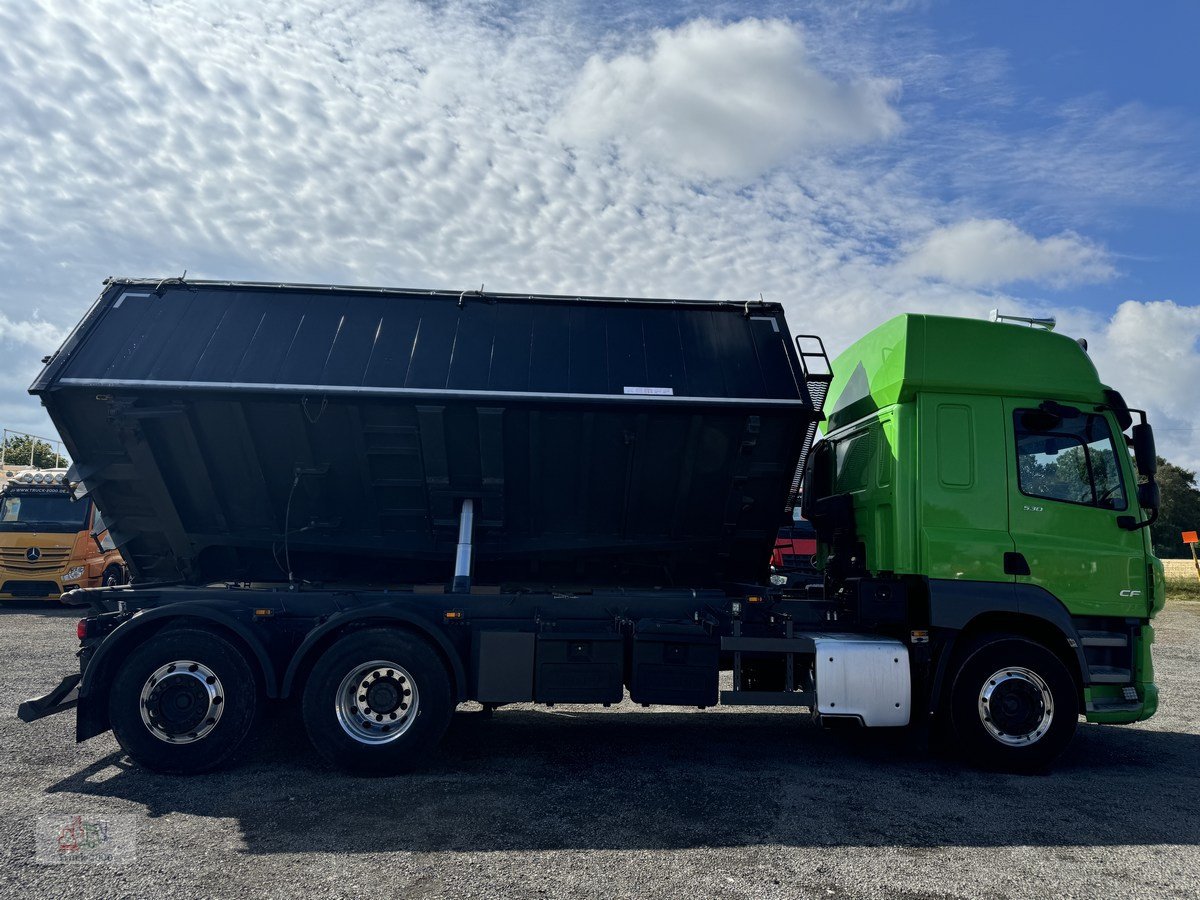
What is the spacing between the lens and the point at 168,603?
652cm

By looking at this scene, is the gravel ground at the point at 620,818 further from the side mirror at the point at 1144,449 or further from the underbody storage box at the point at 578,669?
the side mirror at the point at 1144,449

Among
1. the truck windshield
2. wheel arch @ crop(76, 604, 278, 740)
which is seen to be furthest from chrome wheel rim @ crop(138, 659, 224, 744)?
the truck windshield

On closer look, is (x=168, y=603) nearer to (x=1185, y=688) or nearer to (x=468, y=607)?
(x=468, y=607)

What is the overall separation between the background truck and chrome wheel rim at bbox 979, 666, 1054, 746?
0.08ft

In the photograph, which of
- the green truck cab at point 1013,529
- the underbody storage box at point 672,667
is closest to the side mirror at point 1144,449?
the green truck cab at point 1013,529

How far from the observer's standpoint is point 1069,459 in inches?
278

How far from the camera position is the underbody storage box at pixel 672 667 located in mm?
6695

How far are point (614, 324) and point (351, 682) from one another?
3.61 metres

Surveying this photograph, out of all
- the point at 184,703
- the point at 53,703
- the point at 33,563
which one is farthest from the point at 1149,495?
the point at 33,563

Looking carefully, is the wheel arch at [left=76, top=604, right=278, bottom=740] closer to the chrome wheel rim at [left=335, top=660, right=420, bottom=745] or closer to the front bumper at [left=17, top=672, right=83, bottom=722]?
the front bumper at [left=17, top=672, right=83, bottom=722]

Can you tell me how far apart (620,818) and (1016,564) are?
386 cm

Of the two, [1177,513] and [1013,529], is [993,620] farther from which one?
[1177,513]

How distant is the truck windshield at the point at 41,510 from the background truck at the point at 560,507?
1154cm

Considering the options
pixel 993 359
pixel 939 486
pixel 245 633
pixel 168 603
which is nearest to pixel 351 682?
pixel 245 633
